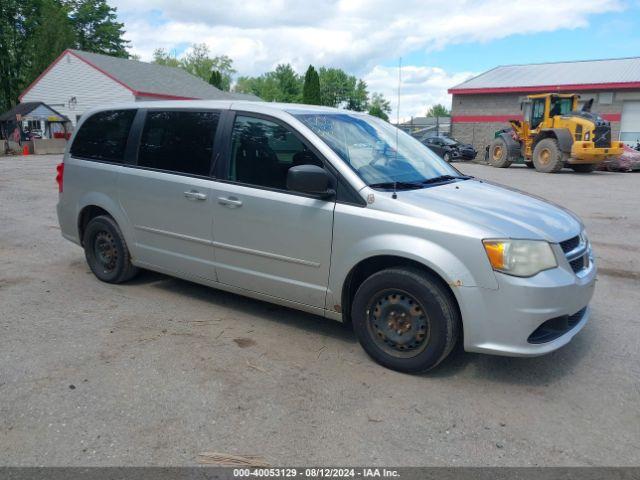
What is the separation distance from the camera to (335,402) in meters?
3.38

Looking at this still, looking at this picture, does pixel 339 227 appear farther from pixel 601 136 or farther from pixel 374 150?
pixel 601 136

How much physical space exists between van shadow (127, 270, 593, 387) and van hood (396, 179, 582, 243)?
0.93m

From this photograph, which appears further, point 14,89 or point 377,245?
point 14,89

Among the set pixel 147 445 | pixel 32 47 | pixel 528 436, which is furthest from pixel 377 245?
pixel 32 47

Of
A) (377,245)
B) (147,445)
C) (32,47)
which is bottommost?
(147,445)

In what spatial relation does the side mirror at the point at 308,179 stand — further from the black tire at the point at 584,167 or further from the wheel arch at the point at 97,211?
the black tire at the point at 584,167

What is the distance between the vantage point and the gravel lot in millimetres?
2902

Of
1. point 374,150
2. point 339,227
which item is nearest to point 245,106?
point 374,150

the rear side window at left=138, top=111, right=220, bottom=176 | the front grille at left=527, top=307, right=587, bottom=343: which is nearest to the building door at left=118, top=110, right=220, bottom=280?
the rear side window at left=138, top=111, right=220, bottom=176

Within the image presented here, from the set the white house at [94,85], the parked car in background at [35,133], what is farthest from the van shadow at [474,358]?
the parked car in background at [35,133]

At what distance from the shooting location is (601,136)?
2058cm

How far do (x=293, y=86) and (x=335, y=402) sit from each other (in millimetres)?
91663

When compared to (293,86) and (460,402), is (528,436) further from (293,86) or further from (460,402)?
(293,86)

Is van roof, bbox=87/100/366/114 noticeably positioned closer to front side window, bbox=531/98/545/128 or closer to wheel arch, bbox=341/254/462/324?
wheel arch, bbox=341/254/462/324
